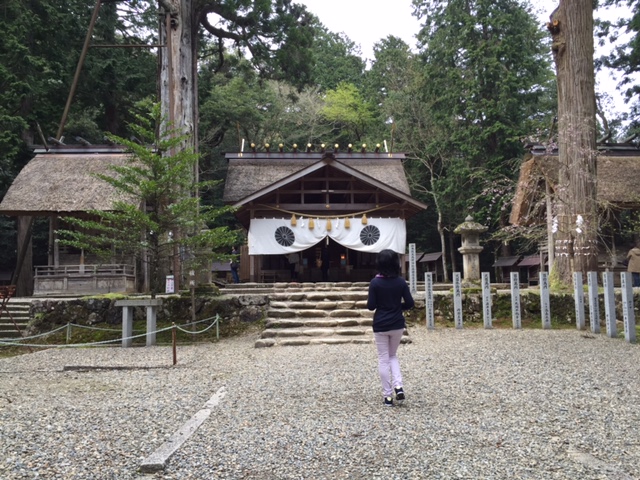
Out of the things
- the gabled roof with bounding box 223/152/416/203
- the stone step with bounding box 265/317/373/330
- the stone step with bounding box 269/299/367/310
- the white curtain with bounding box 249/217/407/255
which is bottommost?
the stone step with bounding box 265/317/373/330

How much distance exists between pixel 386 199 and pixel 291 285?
20.5 feet

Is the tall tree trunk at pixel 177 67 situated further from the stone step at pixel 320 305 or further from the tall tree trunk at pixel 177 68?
the stone step at pixel 320 305

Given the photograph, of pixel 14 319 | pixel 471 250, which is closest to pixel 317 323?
pixel 471 250

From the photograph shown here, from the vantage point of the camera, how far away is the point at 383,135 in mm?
27797

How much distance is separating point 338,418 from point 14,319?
10955 millimetres

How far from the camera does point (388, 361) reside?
15.3 feet

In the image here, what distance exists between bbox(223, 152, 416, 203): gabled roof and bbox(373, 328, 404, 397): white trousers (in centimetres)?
1242

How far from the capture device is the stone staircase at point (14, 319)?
38.2 ft

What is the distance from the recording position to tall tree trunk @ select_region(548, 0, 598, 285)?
424 inches

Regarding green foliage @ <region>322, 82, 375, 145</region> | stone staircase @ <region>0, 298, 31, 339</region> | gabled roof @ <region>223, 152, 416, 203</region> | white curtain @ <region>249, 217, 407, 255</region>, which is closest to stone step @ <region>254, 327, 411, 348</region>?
stone staircase @ <region>0, 298, 31, 339</region>

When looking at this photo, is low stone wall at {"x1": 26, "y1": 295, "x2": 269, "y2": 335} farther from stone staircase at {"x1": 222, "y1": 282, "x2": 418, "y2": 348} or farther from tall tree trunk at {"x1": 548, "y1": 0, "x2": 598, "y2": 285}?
tall tree trunk at {"x1": 548, "y1": 0, "x2": 598, "y2": 285}

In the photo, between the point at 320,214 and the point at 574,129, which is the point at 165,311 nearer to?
the point at 320,214

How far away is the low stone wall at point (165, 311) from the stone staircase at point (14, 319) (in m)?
0.80

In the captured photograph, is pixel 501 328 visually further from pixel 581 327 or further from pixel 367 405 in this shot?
pixel 367 405
